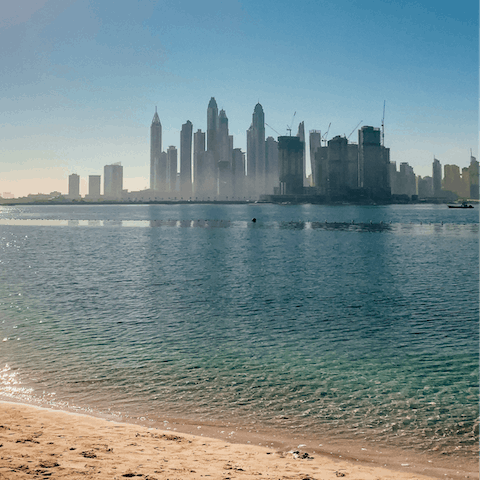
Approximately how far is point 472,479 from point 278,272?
5314 centimetres

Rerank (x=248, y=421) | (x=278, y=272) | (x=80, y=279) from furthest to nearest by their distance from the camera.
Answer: (x=278, y=272), (x=80, y=279), (x=248, y=421)

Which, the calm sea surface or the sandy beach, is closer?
the sandy beach

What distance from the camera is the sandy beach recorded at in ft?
42.5

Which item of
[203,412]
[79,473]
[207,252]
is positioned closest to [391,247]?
[207,252]

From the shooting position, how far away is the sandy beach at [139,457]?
12953 millimetres

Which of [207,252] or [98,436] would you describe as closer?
[98,436]

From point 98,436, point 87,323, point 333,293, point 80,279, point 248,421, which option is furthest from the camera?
point 80,279

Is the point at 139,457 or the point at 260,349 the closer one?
the point at 139,457

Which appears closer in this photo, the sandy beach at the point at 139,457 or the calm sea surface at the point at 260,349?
the sandy beach at the point at 139,457

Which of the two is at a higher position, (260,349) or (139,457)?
(139,457)

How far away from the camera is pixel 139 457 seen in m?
14.1

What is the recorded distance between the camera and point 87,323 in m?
35.3

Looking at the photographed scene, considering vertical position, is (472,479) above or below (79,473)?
below

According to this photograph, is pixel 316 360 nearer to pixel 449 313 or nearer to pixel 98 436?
pixel 98 436
